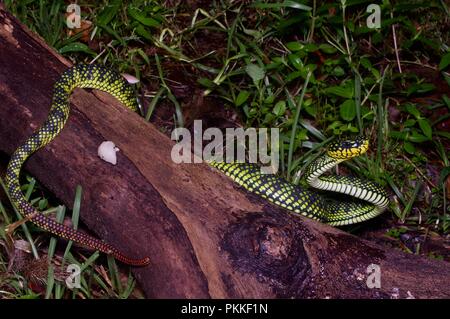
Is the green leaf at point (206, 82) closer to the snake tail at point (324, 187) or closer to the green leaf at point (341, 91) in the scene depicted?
the green leaf at point (341, 91)

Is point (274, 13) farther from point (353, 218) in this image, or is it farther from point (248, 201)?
point (248, 201)

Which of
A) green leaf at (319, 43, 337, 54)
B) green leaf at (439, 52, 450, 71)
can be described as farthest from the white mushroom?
green leaf at (439, 52, 450, 71)

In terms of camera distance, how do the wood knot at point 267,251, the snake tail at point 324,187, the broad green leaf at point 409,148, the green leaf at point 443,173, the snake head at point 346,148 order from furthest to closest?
the broad green leaf at point 409,148, the green leaf at point 443,173, the snake head at point 346,148, the snake tail at point 324,187, the wood knot at point 267,251

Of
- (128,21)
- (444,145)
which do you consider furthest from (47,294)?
(444,145)

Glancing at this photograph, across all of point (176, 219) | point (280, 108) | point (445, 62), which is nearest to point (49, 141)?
point (176, 219)

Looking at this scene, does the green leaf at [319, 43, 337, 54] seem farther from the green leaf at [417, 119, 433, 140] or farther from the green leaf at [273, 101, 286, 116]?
the green leaf at [417, 119, 433, 140]

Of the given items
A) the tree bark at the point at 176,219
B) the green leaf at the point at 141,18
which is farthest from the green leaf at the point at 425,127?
the green leaf at the point at 141,18
